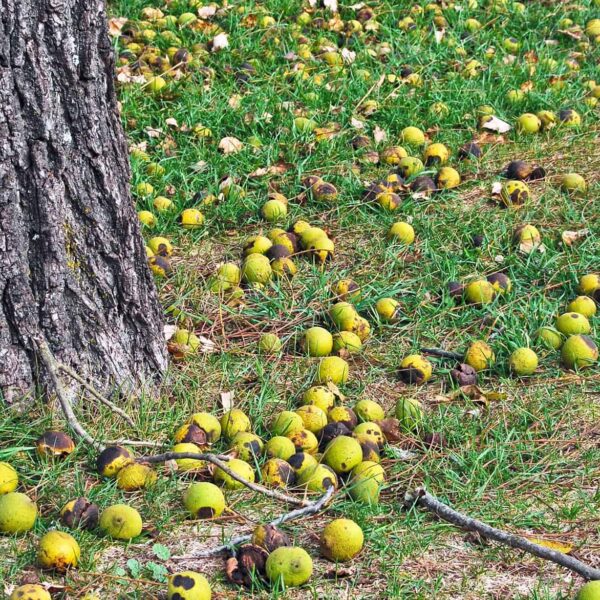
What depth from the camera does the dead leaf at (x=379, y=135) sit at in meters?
5.86

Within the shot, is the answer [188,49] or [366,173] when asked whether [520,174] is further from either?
[188,49]

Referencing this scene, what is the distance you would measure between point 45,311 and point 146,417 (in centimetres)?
57

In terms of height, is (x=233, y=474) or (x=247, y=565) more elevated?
(x=233, y=474)

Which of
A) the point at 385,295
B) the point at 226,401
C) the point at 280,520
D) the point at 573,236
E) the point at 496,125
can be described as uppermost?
the point at 496,125

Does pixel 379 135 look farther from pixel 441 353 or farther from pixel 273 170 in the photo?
pixel 441 353

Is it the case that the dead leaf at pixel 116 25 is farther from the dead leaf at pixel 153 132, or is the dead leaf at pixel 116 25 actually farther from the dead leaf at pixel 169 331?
the dead leaf at pixel 169 331

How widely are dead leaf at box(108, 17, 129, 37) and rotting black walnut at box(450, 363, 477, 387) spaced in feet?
12.9

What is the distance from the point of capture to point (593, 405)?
4.01 m

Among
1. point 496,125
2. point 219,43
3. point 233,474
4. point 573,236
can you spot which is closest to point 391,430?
point 233,474

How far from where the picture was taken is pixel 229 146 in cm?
576

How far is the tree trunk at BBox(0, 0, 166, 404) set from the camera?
3.39 m

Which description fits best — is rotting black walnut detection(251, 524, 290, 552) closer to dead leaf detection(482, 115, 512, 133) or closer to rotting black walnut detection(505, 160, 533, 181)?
rotting black walnut detection(505, 160, 533, 181)

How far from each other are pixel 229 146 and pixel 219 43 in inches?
51.9

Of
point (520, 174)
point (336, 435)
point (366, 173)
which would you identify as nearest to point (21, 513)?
point (336, 435)
